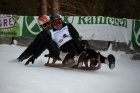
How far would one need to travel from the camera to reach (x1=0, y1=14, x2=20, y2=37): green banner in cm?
1398

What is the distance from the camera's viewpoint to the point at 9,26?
14062 millimetres

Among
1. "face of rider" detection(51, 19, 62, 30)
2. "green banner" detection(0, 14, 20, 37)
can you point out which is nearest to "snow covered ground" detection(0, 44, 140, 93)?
"face of rider" detection(51, 19, 62, 30)

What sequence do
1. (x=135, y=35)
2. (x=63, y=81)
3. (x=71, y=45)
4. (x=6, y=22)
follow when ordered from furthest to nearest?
1. (x=6, y=22)
2. (x=135, y=35)
3. (x=71, y=45)
4. (x=63, y=81)

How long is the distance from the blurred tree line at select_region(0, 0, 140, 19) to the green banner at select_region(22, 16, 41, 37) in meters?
6.30

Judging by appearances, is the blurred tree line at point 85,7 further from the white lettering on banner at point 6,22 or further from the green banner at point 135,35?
the green banner at point 135,35

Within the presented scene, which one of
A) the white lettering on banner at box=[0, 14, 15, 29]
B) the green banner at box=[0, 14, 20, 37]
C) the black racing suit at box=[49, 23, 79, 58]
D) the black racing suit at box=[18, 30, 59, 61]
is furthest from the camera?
the white lettering on banner at box=[0, 14, 15, 29]

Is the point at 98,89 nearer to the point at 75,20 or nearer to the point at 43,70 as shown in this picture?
the point at 43,70

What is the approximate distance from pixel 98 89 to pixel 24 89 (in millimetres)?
1264

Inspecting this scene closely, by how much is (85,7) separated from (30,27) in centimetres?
956

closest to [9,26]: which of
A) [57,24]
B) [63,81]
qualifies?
[57,24]

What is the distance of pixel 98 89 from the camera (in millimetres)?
5445

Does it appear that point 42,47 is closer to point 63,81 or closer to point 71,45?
point 71,45

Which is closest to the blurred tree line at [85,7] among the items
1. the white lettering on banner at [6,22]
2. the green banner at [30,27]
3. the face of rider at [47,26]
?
the white lettering on banner at [6,22]

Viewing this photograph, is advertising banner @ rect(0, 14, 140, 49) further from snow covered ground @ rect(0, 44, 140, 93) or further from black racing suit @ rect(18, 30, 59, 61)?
black racing suit @ rect(18, 30, 59, 61)
